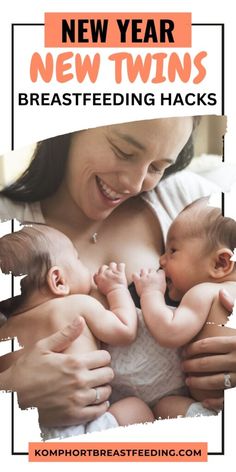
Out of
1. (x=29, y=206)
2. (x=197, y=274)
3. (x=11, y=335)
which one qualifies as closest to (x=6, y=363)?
(x=11, y=335)

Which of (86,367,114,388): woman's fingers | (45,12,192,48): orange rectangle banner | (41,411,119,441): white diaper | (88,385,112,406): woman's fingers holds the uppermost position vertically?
(45,12,192,48): orange rectangle banner

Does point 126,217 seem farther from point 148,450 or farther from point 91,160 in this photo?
point 148,450

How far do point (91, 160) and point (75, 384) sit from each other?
43cm

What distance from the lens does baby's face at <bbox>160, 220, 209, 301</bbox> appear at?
4.77 ft

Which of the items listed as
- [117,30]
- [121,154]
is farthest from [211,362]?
[117,30]

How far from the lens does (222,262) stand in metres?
1.46

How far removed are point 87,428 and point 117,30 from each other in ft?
2.65

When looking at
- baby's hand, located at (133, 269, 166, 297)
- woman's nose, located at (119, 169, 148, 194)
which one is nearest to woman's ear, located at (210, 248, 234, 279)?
baby's hand, located at (133, 269, 166, 297)

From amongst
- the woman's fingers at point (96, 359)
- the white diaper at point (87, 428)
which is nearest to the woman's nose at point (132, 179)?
the woman's fingers at point (96, 359)

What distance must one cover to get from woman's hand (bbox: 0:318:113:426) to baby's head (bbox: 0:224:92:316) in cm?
8

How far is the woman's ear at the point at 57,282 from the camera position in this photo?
1.41 m

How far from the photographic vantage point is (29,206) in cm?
146

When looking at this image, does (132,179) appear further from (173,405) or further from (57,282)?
(173,405)

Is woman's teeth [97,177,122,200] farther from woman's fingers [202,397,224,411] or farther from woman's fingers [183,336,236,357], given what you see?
Answer: woman's fingers [202,397,224,411]
